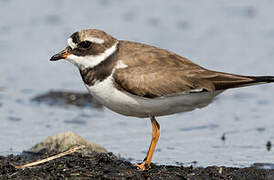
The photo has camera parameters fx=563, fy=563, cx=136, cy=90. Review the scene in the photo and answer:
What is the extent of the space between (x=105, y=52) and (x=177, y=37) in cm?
712

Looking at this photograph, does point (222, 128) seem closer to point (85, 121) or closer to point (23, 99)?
point (85, 121)

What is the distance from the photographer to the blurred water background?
27.6ft

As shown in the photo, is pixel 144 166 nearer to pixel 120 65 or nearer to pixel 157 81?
pixel 157 81

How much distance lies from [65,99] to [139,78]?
4.51 metres

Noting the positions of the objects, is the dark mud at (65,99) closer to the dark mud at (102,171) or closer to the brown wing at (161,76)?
the dark mud at (102,171)

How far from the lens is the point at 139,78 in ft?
19.8

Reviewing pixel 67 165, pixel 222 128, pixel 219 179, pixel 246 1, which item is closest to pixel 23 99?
pixel 222 128

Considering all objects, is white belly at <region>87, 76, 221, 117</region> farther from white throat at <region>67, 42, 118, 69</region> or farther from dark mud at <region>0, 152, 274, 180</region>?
dark mud at <region>0, 152, 274, 180</region>

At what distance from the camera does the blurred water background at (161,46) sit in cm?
841

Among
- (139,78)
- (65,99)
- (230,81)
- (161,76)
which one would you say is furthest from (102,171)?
(65,99)

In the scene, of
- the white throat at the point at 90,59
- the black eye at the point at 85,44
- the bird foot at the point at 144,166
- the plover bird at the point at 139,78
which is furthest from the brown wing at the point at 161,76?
the bird foot at the point at 144,166

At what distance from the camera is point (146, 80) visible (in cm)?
606

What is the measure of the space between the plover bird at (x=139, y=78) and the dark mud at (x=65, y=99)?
3.98 meters

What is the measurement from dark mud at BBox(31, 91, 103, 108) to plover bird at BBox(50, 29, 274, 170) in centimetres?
398
